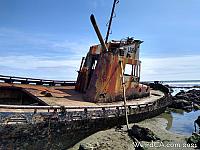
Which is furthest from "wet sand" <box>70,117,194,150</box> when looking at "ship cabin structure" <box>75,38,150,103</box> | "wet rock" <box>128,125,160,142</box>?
"ship cabin structure" <box>75,38,150,103</box>

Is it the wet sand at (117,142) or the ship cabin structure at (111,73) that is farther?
the ship cabin structure at (111,73)

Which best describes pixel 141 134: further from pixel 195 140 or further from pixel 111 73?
pixel 111 73

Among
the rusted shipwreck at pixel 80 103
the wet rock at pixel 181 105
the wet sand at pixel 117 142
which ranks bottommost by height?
the wet sand at pixel 117 142

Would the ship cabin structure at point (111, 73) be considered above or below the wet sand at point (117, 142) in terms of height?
above

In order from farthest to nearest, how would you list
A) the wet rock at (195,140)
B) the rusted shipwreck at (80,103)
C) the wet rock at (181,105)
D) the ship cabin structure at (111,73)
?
the wet rock at (181,105)
the ship cabin structure at (111,73)
the wet rock at (195,140)
the rusted shipwreck at (80,103)


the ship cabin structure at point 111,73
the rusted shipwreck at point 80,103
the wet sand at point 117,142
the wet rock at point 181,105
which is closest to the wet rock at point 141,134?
the wet sand at point 117,142

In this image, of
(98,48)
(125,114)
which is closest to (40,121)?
(125,114)

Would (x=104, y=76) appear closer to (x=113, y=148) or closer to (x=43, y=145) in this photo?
(x=113, y=148)

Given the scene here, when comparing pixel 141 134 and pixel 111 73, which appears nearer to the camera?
pixel 141 134

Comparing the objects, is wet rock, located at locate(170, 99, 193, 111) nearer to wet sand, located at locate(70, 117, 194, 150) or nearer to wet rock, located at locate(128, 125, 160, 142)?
wet sand, located at locate(70, 117, 194, 150)

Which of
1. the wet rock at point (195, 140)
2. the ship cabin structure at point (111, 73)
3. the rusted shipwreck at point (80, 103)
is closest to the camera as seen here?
the rusted shipwreck at point (80, 103)

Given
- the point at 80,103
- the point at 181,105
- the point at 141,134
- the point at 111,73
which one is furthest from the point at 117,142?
the point at 181,105

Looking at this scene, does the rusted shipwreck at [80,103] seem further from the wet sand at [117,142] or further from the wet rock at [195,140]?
the wet rock at [195,140]

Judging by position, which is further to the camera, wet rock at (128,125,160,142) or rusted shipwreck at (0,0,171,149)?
wet rock at (128,125,160,142)
